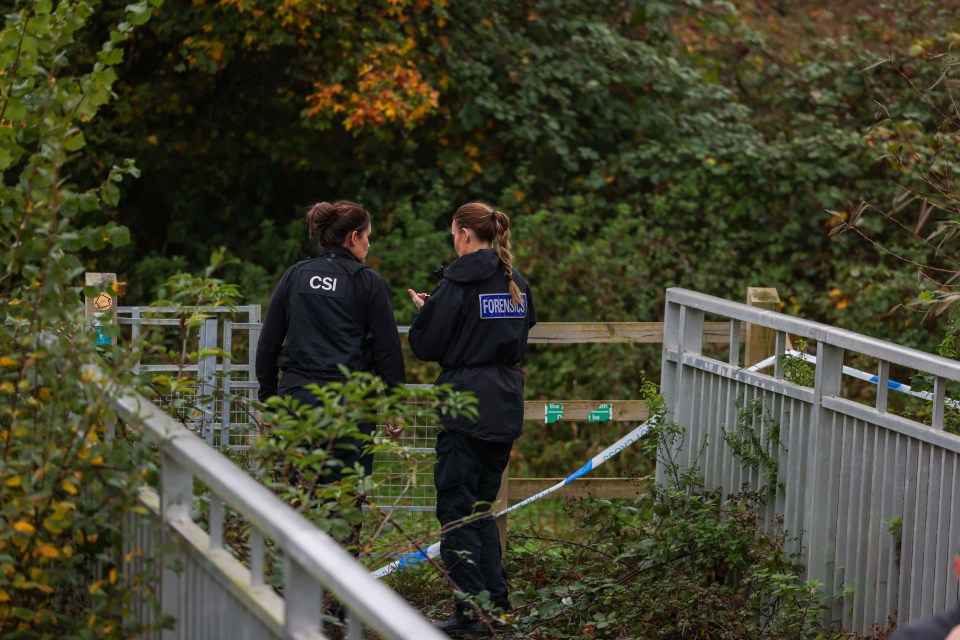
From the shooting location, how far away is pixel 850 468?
493 centimetres

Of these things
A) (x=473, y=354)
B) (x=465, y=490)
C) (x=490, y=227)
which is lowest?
(x=465, y=490)

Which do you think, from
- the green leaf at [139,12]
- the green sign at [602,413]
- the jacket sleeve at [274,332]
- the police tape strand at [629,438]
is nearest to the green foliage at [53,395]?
the green leaf at [139,12]

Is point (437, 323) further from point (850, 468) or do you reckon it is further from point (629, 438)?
point (629, 438)

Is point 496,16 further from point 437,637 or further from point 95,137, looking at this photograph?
point 437,637

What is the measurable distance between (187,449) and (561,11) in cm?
1018

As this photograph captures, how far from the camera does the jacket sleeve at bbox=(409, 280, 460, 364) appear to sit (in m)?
5.38

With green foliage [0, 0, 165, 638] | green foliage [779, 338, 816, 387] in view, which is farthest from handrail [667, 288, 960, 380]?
green foliage [0, 0, 165, 638]

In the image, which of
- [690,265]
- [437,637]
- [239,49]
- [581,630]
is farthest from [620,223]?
[437,637]

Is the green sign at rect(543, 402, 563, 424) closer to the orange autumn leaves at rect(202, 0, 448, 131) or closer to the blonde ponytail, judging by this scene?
the blonde ponytail

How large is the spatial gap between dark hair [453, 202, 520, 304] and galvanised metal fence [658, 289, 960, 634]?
3.39ft

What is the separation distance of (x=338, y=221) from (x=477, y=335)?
0.78 meters

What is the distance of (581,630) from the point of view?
5.77 metres

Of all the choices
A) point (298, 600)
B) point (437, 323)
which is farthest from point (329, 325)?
point (298, 600)

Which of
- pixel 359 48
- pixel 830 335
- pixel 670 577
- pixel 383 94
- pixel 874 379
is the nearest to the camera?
pixel 830 335
